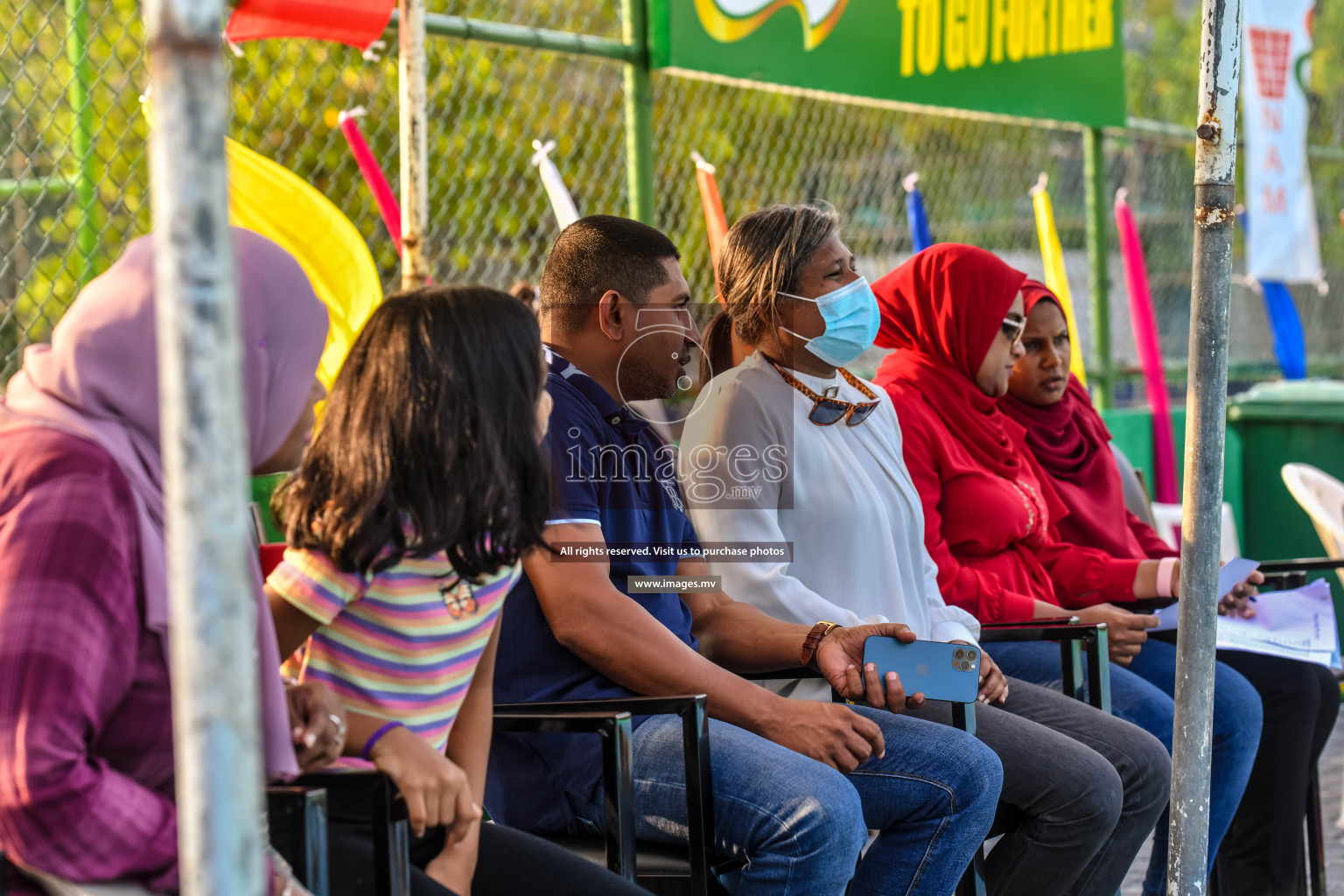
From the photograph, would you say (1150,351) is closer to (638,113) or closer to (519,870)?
(638,113)

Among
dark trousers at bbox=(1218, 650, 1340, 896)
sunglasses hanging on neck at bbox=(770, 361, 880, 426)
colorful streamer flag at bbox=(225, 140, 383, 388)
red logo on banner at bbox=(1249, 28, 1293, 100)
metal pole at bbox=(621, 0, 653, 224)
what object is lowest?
dark trousers at bbox=(1218, 650, 1340, 896)

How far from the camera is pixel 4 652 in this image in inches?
49.7

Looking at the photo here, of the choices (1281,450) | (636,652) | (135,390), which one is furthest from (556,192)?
(1281,450)

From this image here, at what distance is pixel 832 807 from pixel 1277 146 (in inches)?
225

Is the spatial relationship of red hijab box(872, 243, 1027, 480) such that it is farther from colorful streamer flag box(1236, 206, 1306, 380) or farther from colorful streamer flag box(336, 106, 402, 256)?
colorful streamer flag box(1236, 206, 1306, 380)

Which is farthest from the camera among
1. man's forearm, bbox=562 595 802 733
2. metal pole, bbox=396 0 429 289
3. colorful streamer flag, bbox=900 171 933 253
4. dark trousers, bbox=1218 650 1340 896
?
Result: colorful streamer flag, bbox=900 171 933 253

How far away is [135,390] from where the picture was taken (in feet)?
4.54

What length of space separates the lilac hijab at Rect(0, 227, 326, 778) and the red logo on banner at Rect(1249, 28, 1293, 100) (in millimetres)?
6272

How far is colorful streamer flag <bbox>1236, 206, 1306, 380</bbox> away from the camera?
6.53 metres

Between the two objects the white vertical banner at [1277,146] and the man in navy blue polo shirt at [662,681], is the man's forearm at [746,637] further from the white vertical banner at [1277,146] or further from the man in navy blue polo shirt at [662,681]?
the white vertical banner at [1277,146]

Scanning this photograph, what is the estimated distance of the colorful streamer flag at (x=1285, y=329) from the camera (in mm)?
6527

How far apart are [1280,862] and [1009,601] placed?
872 mm

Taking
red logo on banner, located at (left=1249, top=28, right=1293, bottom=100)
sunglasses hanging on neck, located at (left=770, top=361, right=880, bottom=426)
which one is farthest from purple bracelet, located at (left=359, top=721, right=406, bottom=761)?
red logo on banner, located at (left=1249, top=28, right=1293, bottom=100)

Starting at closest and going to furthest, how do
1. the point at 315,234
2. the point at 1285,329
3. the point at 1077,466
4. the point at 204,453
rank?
the point at 204,453, the point at 315,234, the point at 1077,466, the point at 1285,329
